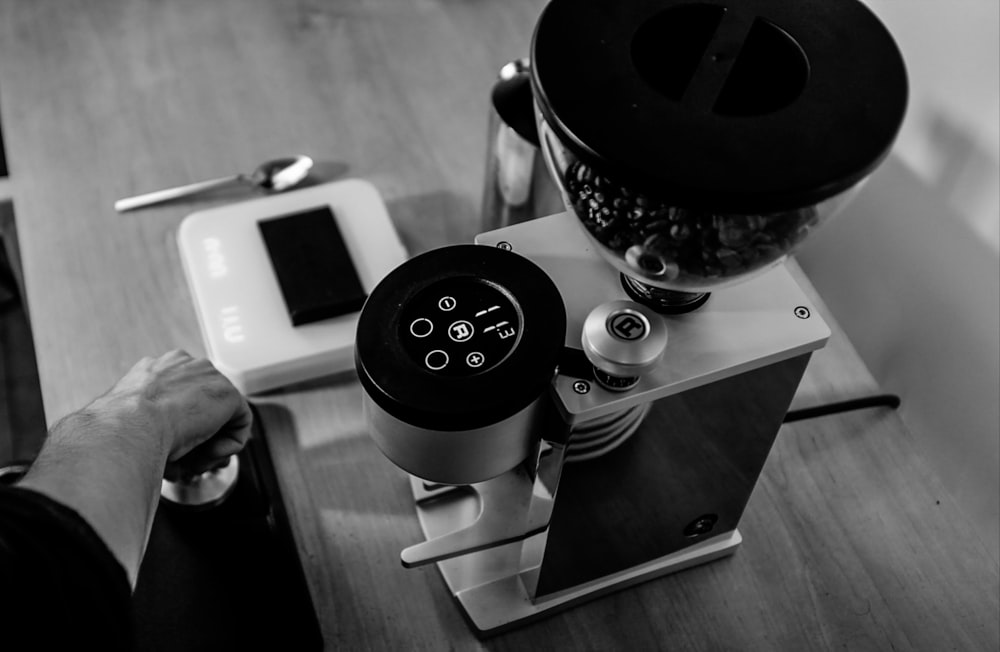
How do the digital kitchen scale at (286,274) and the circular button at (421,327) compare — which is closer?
the circular button at (421,327)

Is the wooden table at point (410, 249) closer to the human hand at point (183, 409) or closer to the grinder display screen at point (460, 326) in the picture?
the human hand at point (183, 409)

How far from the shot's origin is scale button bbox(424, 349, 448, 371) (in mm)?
538

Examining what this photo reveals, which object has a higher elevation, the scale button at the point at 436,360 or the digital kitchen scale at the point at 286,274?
the scale button at the point at 436,360

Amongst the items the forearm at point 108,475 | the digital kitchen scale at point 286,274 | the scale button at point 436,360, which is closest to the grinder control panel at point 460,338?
the scale button at point 436,360

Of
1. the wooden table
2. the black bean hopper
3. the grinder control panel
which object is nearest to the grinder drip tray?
the wooden table

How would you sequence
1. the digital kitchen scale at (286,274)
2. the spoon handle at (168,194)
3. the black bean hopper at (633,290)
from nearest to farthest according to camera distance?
the black bean hopper at (633,290)
the digital kitchen scale at (286,274)
the spoon handle at (168,194)

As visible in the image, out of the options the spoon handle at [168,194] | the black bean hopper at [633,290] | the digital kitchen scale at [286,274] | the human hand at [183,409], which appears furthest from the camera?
the spoon handle at [168,194]

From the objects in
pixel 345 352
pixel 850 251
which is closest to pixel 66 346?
pixel 345 352

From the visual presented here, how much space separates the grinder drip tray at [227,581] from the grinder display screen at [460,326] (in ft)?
0.87

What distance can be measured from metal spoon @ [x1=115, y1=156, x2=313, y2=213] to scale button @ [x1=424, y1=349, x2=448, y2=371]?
0.49 m

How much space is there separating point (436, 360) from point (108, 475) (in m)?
0.21

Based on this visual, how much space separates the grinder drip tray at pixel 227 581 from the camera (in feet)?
2.26

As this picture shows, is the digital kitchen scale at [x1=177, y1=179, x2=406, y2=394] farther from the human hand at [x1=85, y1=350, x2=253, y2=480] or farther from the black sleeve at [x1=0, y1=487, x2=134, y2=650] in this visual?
the black sleeve at [x1=0, y1=487, x2=134, y2=650]

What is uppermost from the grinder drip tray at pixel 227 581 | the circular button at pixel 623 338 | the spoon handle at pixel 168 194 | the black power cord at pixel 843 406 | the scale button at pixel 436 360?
the circular button at pixel 623 338
